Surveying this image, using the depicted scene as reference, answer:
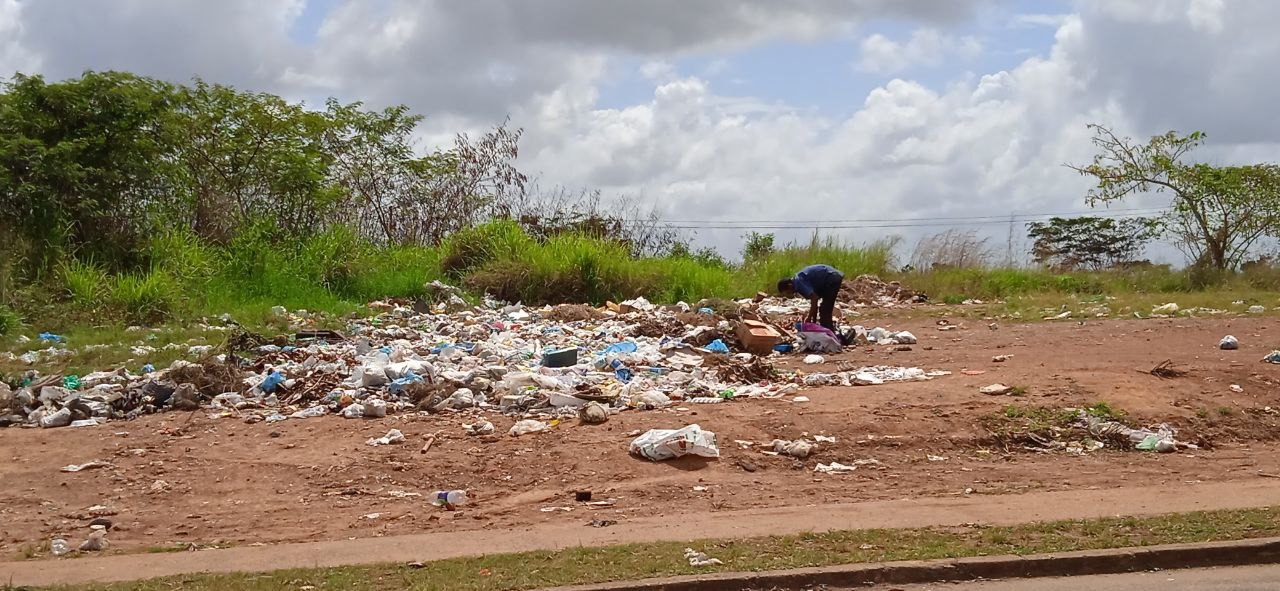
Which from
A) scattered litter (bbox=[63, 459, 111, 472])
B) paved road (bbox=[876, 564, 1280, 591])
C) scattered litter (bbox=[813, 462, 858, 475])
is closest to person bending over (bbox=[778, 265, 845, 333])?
scattered litter (bbox=[813, 462, 858, 475])

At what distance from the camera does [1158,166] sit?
2102cm

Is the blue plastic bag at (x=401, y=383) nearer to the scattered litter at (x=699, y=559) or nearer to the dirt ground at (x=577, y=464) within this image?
the dirt ground at (x=577, y=464)

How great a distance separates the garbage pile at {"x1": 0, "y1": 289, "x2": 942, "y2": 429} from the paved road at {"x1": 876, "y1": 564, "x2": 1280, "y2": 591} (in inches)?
160

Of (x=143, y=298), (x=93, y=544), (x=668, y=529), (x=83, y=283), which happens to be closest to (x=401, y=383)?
(x=93, y=544)

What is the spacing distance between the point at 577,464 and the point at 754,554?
2.49m

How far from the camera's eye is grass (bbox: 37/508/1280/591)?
18.1ft

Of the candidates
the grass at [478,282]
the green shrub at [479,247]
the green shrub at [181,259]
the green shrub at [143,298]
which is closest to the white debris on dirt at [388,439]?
the grass at [478,282]

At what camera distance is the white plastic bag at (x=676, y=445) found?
821cm

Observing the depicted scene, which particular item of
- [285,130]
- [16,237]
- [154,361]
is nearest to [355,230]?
Result: [285,130]

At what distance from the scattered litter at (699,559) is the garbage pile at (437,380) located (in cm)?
313

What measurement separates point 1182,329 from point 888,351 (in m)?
3.78

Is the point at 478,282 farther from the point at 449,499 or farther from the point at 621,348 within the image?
the point at 449,499

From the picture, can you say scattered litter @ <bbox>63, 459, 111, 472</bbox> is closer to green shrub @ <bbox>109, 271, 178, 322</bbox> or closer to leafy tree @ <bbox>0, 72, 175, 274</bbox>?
green shrub @ <bbox>109, 271, 178, 322</bbox>

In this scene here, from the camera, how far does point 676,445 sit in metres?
8.21
